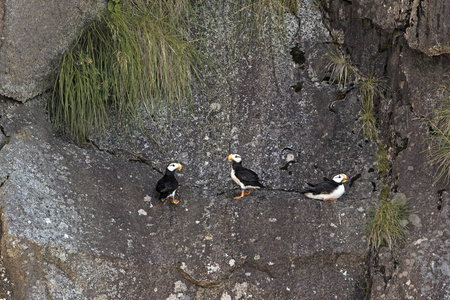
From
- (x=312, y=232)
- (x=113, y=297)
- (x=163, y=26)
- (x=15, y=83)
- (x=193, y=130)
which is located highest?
(x=163, y=26)

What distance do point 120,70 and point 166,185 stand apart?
1.23 metres

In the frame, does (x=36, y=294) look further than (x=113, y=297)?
No

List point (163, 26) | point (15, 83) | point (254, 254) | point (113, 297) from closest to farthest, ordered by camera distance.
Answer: point (113, 297) → point (254, 254) → point (15, 83) → point (163, 26)

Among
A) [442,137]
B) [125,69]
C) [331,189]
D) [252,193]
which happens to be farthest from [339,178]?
[125,69]

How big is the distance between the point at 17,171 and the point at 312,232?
2404mm

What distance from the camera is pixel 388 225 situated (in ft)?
13.4

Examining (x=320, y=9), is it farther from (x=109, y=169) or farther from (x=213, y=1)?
(x=109, y=169)

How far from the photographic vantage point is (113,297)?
3824 millimetres

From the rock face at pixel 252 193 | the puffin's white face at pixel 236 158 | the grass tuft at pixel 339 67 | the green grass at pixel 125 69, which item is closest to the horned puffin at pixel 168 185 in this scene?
the rock face at pixel 252 193

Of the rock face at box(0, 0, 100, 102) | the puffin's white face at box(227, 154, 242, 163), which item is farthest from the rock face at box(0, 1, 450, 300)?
the puffin's white face at box(227, 154, 242, 163)

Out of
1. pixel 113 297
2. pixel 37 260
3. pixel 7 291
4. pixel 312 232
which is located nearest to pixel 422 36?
pixel 312 232

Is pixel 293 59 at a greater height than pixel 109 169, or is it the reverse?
pixel 293 59

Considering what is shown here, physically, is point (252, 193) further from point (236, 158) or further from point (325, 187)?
point (325, 187)

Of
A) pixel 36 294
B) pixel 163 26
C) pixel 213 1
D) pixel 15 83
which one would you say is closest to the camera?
pixel 36 294
